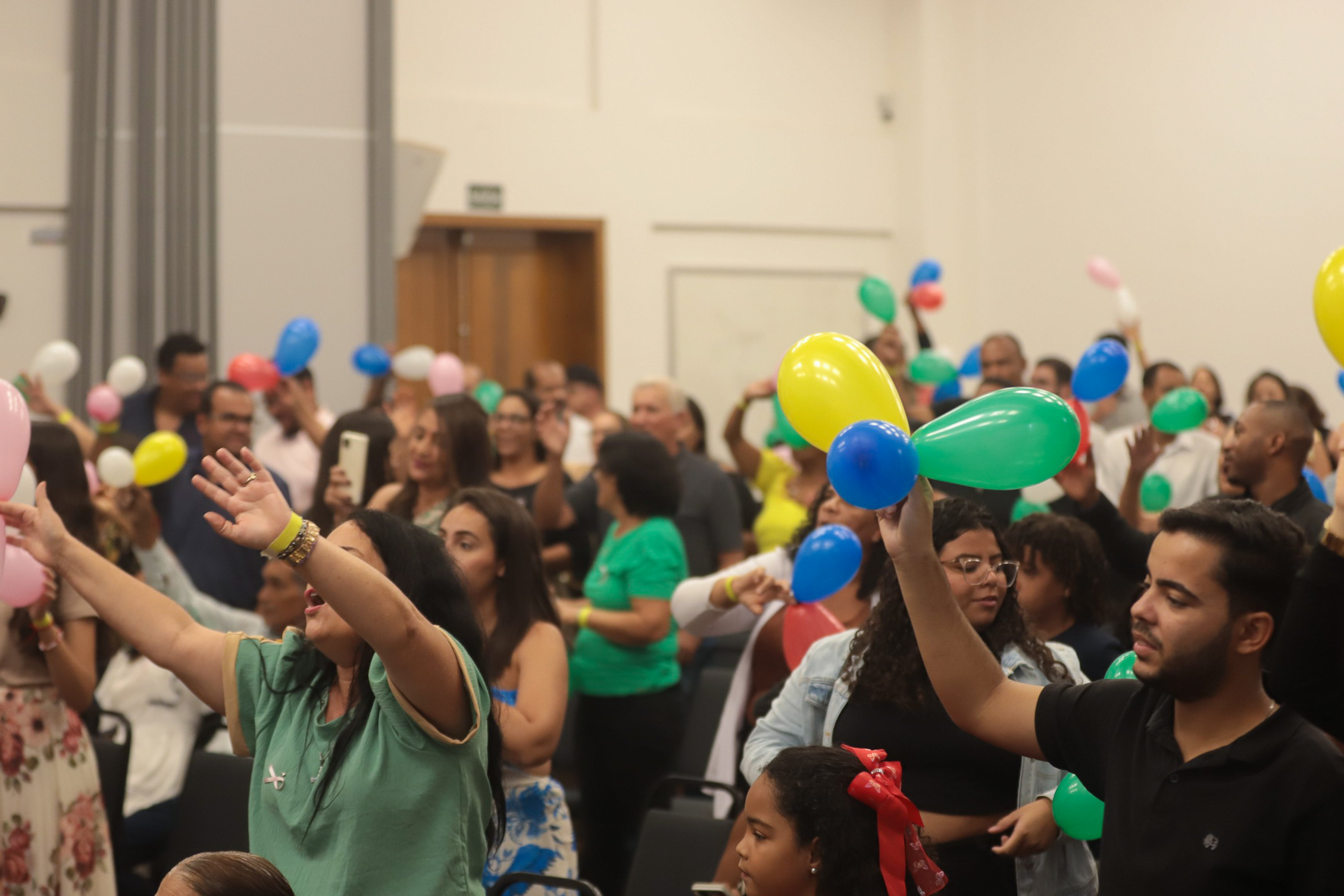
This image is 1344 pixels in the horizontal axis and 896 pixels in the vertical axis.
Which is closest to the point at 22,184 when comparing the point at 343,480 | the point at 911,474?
the point at 343,480

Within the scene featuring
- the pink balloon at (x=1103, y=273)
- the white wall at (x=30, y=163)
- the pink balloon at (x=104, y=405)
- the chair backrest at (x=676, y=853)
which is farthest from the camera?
the pink balloon at (x=1103, y=273)

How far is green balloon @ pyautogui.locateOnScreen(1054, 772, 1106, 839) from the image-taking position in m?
1.94

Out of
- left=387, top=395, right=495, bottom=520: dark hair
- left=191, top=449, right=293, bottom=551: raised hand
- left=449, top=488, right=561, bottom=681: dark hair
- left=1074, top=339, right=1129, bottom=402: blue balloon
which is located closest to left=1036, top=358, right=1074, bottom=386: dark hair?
left=1074, top=339, right=1129, bottom=402: blue balloon

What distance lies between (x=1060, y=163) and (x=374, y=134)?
482cm

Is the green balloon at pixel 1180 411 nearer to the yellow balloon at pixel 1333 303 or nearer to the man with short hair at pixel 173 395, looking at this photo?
the yellow balloon at pixel 1333 303

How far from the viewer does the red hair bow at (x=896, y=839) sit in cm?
174

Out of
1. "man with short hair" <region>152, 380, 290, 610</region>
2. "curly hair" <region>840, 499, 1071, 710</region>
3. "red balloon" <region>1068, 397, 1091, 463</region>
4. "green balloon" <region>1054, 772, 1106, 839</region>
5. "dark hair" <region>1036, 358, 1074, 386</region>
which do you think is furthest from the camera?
"dark hair" <region>1036, 358, 1074, 386</region>

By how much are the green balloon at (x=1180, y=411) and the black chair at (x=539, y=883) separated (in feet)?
8.69

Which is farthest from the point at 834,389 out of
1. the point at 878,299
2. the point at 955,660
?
the point at 878,299

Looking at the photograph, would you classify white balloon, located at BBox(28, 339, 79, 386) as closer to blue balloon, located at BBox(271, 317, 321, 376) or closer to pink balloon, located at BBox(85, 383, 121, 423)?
pink balloon, located at BBox(85, 383, 121, 423)

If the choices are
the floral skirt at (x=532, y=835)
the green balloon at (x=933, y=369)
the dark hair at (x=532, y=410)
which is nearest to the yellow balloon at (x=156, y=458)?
the dark hair at (x=532, y=410)

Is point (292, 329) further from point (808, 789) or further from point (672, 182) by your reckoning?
point (672, 182)

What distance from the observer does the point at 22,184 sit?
6.54 metres

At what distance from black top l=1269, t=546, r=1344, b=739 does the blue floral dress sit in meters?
1.49
